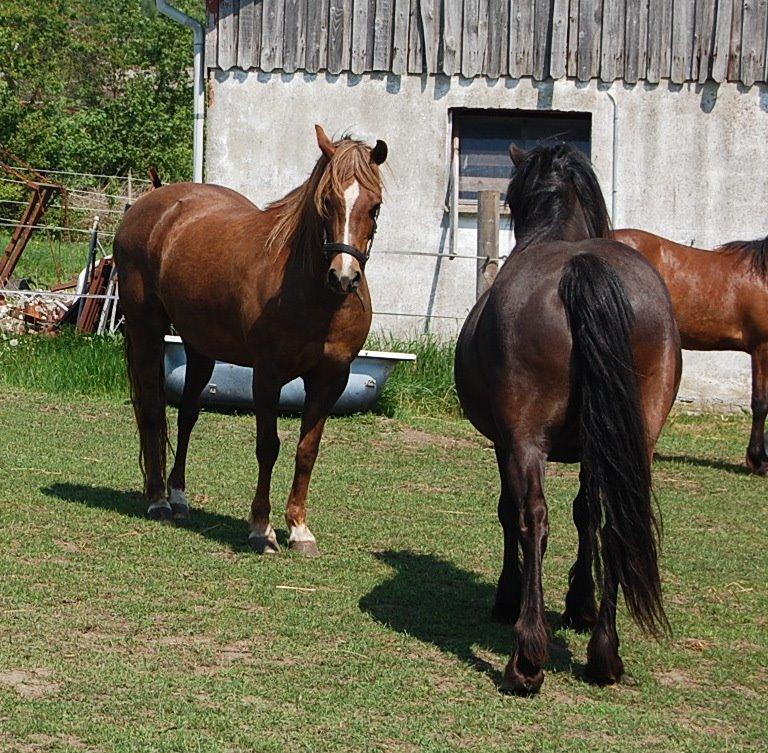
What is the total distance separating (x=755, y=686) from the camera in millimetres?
4711

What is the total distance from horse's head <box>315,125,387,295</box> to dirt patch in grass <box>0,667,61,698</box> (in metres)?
2.15

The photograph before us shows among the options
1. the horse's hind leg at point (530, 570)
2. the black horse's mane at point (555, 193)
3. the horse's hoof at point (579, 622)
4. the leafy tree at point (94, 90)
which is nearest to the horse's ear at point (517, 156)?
the black horse's mane at point (555, 193)

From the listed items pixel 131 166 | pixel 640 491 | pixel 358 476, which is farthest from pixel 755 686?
pixel 131 166

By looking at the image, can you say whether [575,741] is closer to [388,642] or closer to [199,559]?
[388,642]

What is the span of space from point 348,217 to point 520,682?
2.32 meters

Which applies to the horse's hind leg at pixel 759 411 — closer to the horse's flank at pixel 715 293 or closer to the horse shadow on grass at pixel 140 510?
the horse's flank at pixel 715 293

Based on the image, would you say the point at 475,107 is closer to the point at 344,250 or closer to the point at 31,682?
the point at 344,250

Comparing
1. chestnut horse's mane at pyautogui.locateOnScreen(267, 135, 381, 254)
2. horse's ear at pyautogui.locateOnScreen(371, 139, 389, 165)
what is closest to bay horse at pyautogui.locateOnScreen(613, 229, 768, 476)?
chestnut horse's mane at pyautogui.locateOnScreen(267, 135, 381, 254)

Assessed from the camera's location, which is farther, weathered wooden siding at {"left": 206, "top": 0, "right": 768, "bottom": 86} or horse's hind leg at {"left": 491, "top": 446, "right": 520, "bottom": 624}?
weathered wooden siding at {"left": 206, "top": 0, "right": 768, "bottom": 86}

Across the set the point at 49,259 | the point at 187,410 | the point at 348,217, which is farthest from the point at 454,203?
the point at 49,259

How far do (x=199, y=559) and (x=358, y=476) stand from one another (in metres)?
2.72

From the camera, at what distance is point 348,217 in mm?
5699

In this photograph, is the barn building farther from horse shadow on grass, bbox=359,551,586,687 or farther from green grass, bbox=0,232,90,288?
horse shadow on grass, bbox=359,551,586,687

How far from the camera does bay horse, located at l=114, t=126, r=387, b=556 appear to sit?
580 cm
